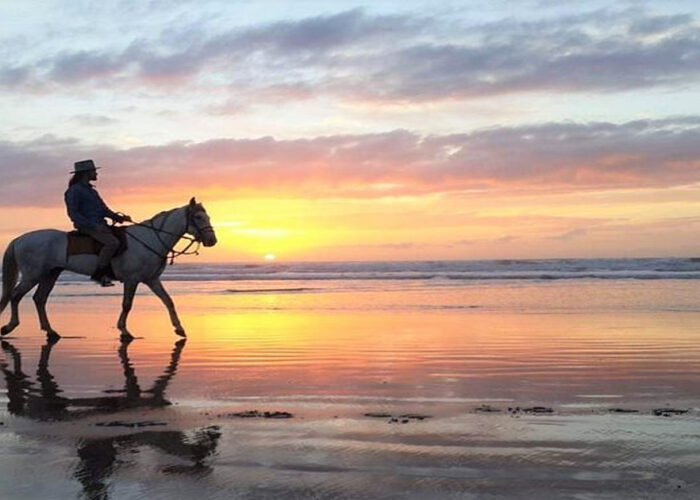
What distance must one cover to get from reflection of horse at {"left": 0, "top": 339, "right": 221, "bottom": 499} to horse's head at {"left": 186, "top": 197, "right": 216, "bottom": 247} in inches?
113

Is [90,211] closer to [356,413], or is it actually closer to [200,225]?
[200,225]

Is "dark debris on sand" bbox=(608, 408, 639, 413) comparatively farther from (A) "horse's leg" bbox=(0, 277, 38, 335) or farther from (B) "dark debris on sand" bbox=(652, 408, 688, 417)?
(A) "horse's leg" bbox=(0, 277, 38, 335)

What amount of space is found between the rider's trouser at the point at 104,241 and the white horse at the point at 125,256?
139 millimetres

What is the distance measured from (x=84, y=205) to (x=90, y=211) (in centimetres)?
11

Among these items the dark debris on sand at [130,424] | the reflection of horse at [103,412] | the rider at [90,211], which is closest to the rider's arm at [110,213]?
the rider at [90,211]

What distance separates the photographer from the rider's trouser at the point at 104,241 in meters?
10.6

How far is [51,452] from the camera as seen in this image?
4078mm

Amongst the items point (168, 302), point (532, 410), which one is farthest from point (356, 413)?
point (168, 302)

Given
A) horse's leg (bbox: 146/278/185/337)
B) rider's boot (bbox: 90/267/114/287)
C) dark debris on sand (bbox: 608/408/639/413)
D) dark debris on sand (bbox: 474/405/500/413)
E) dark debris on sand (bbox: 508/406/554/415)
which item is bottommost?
dark debris on sand (bbox: 608/408/639/413)

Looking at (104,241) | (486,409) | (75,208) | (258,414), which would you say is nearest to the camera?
(258,414)

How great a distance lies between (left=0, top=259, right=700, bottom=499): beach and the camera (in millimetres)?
3510

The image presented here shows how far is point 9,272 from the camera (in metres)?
11.4

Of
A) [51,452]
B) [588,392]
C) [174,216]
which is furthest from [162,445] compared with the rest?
[174,216]

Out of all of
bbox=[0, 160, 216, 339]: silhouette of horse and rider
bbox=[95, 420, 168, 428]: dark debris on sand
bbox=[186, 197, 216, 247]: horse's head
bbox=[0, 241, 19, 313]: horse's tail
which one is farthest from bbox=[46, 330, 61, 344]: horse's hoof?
bbox=[95, 420, 168, 428]: dark debris on sand
